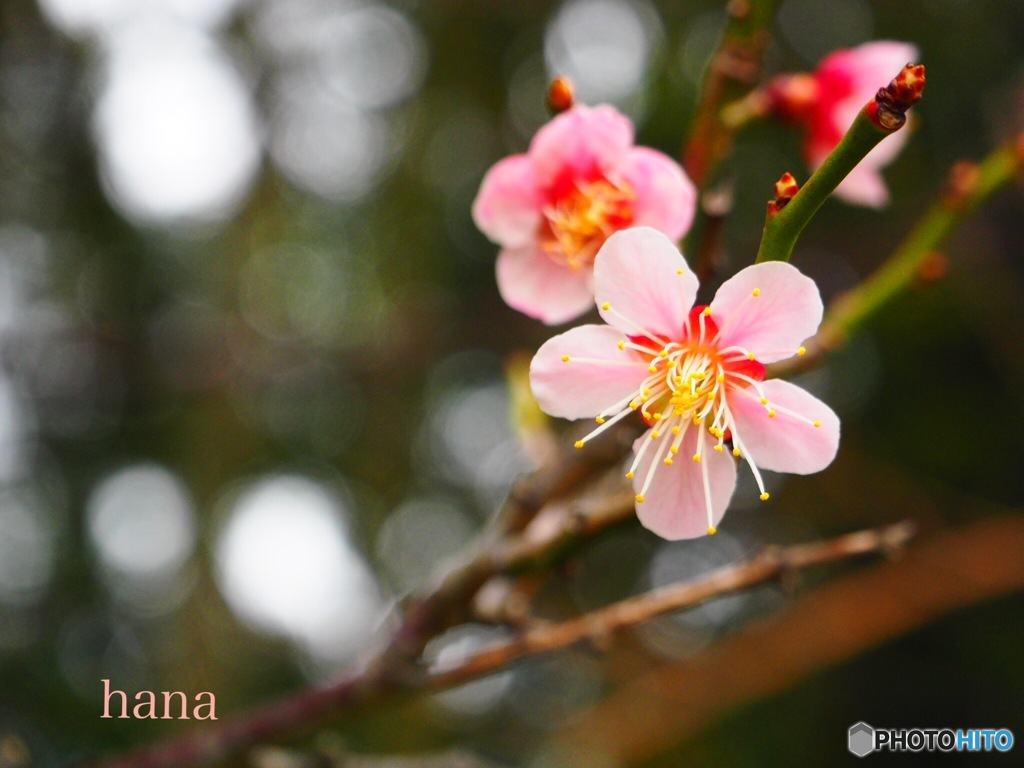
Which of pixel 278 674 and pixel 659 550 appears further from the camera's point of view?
pixel 659 550

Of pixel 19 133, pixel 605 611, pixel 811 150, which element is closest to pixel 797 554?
pixel 605 611

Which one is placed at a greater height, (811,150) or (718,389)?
(811,150)

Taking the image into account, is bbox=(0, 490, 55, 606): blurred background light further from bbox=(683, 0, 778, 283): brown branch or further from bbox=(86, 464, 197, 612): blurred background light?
bbox=(683, 0, 778, 283): brown branch

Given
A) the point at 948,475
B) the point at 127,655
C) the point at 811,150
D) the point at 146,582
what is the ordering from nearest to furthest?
the point at 811,150 < the point at 127,655 < the point at 146,582 < the point at 948,475

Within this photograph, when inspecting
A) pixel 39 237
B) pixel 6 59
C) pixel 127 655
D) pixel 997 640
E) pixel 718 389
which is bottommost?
pixel 997 640

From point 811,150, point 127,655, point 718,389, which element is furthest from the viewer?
point 127,655

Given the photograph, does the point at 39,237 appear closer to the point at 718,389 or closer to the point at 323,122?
the point at 323,122
